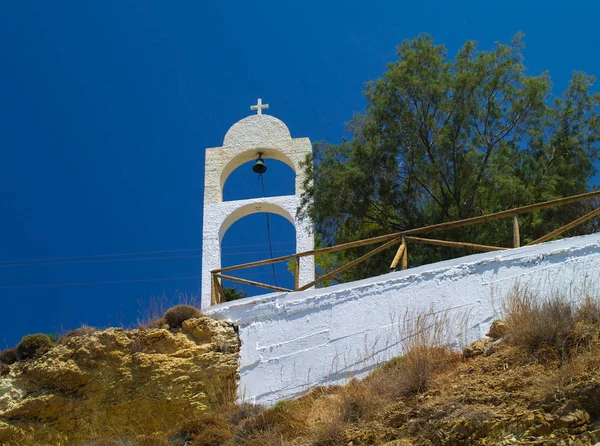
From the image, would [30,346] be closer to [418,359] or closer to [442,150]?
[418,359]

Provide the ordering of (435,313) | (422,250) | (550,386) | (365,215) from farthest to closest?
(365,215) → (422,250) → (435,313) → (550,386)

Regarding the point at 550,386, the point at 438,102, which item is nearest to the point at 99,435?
the point at 550,386

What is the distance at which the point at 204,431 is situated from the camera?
10.8 m

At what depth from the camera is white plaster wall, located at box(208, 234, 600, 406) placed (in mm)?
12086

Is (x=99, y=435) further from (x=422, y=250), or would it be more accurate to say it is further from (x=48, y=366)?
(x=422, y=250)

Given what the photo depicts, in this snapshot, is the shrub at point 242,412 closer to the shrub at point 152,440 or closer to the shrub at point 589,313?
the shrub at point 152,440

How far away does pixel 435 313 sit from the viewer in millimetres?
12203

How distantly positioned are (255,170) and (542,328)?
12.7m

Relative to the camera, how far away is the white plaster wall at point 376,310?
12086mm

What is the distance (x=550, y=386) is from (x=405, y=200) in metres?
11.4

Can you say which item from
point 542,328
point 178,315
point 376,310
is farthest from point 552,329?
point 178,315

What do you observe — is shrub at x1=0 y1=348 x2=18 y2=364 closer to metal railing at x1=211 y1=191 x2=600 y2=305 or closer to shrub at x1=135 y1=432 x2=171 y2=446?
shrub at x1=135 y1=432 x2=171 y2=446

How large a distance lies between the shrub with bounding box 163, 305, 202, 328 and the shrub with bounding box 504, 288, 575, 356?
5.15 meters

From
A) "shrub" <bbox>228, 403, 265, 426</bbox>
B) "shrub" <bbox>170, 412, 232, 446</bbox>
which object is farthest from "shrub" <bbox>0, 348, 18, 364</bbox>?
"shrub" <bbox>228, 403, 265, 426</bbox>
